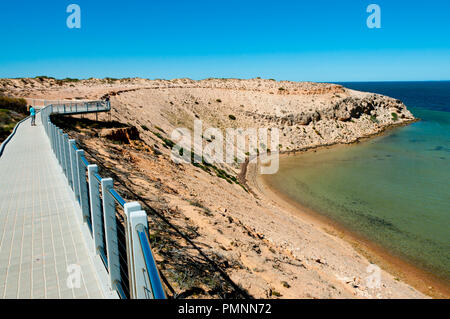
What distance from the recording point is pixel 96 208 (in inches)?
189

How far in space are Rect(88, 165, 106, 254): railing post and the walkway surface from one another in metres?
0.28

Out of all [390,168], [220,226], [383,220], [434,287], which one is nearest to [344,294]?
[220,226]

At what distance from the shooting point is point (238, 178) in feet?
101

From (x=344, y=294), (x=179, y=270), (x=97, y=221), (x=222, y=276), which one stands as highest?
(x=97, y=221)

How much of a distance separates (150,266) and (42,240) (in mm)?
4225

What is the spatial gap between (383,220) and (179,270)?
18529 mm

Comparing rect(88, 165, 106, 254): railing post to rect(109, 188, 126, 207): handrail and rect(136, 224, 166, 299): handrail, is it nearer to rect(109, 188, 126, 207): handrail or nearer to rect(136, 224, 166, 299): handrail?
rect(109, 188, 126, 207): handrail

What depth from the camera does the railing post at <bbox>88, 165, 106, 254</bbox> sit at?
4.77 meters

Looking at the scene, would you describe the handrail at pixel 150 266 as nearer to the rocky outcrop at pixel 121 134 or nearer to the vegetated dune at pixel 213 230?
the vegetated dune at pixel 213 230

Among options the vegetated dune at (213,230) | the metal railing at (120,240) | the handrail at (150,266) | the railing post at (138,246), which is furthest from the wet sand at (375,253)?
the handrail at (150,266)

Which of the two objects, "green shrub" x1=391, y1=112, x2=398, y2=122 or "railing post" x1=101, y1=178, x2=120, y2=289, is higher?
"green shrub" x1=391, y1=112, x2=398, y2=122

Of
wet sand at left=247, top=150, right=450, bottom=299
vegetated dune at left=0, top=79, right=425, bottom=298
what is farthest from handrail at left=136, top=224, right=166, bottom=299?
wet sand at left=247, top=150, right=450, bottom=299

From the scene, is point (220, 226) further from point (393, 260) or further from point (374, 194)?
point (374, 194)
